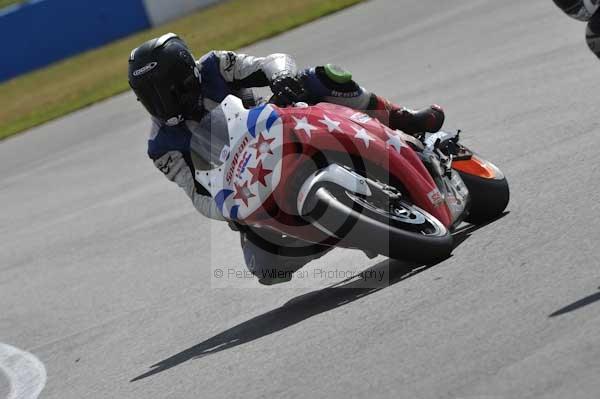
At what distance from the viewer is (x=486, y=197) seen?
6727 millimetres

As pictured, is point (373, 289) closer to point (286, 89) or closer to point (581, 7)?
point (286, 89)

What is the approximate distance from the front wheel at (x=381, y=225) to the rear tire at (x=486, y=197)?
0.81 meters

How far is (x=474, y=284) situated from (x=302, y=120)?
1.28m

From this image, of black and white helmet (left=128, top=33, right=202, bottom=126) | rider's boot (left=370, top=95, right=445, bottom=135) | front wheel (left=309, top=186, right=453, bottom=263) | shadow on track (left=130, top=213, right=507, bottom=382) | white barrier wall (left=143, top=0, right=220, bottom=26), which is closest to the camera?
front wheel (left=309, top=186, right=453, bottom=263)

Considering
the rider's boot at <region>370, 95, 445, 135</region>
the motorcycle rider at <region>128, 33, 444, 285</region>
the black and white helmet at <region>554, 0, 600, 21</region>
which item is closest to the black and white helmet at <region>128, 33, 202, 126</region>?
the motorcycle rider at <region>128, 33, 444, 285</region>

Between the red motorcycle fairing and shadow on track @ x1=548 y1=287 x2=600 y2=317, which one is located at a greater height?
shadow on track @ x1=548 y1=287 x2=600 y2=317

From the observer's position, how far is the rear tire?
6727 millimetres

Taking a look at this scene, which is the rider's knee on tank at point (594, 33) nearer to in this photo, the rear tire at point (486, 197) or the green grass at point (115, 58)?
the rear tire at point (486, 197)

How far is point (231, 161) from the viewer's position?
6047mm

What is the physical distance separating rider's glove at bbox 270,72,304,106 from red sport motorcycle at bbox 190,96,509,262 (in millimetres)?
206

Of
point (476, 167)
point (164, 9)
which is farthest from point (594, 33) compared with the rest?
point (164, 9)

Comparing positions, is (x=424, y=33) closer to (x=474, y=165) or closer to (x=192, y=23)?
(x=474, y=165)

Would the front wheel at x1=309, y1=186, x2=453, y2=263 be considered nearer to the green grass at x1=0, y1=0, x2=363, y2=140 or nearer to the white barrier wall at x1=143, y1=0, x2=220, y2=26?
the green grass at x1=0, y1=0, x2=363, y2=140

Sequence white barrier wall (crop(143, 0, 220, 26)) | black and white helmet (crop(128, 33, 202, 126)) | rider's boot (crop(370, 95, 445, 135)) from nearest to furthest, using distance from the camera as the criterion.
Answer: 1. black and white helmet (crop(128, 33, 202, 126))
2. rider's boot (crop(370, 95, 445, 135))
3. white barrier wall (crop(143, 0, 220, 26))
